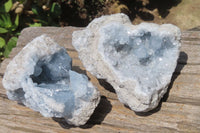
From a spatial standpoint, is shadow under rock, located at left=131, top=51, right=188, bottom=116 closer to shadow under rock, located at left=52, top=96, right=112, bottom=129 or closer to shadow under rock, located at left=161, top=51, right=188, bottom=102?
shadow under rock, located at left=161, top=51, right=188, bottom=102

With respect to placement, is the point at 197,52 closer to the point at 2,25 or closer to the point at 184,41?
the point at 184,41

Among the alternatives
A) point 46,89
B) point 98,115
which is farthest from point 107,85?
point 46,89

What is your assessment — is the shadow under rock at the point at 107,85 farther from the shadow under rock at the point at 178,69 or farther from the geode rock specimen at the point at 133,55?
the shadow under rock at the point at 178,69

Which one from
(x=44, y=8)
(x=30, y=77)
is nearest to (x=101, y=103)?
(x=30, y=77)

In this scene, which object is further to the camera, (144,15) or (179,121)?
(144,15)

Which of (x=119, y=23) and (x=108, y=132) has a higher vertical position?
(x=119, y=23)

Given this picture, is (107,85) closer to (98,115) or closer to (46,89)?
(98,115)

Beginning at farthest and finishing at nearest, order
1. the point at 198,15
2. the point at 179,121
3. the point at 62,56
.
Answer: the point at 198,15 < the point at 62,56 < the point at 179,121
